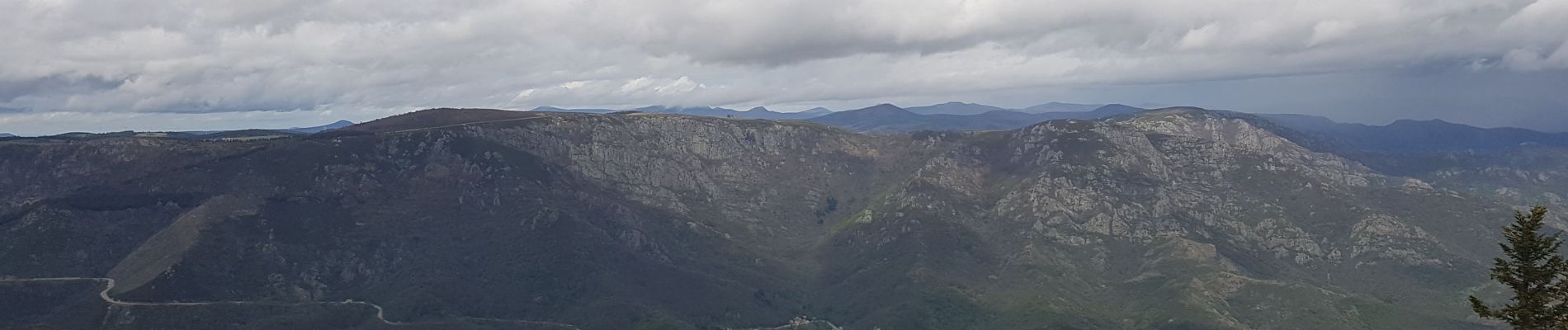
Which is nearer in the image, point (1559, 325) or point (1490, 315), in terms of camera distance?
point (1559, 325)

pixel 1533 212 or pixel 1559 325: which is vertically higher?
pixel 1533 212

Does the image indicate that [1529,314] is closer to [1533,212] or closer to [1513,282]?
[1513,282]

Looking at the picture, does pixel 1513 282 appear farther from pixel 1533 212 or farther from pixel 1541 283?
pixel 1533 212

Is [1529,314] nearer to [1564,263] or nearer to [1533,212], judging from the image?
[1564,263]

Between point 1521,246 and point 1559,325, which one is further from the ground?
point 1521,246

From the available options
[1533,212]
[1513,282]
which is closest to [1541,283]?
[1513,282]

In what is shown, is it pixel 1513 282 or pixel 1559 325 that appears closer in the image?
pixel 1559 325
